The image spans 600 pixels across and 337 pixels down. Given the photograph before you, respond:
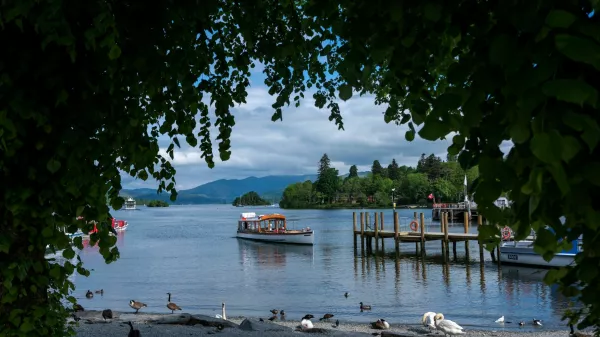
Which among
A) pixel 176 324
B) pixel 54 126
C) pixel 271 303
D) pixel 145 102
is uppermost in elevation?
pixel 145 102

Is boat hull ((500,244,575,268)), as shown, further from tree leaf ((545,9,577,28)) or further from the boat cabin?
tree leaf ((545,9,577,28))

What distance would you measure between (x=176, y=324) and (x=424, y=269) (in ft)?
78.8

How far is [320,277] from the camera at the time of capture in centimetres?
3312

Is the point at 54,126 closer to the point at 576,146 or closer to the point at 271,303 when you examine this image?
the point at 576,146

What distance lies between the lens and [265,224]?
6125 cm

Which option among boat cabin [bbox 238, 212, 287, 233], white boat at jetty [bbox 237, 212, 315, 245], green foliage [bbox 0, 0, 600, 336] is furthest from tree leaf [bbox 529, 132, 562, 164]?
boat cabin [bbox 238, 212, 287, 233]

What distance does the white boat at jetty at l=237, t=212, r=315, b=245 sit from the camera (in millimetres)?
51781

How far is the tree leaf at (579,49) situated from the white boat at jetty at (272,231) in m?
50.3

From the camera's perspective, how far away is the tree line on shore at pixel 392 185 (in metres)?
144

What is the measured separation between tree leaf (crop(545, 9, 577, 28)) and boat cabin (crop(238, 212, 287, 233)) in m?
53.6

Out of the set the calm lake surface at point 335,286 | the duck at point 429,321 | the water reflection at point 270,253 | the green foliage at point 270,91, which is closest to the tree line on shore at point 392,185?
the water reflection at point 270,253

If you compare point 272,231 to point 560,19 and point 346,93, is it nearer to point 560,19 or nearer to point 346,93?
point 346,93

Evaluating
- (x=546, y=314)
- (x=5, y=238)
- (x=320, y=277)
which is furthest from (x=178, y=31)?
(x=320, y=277)

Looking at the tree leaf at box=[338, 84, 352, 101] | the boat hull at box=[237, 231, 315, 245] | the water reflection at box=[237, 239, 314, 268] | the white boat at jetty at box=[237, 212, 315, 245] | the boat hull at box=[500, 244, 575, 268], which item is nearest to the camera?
the tree leaf at box=[338, 84, 352, 101]
